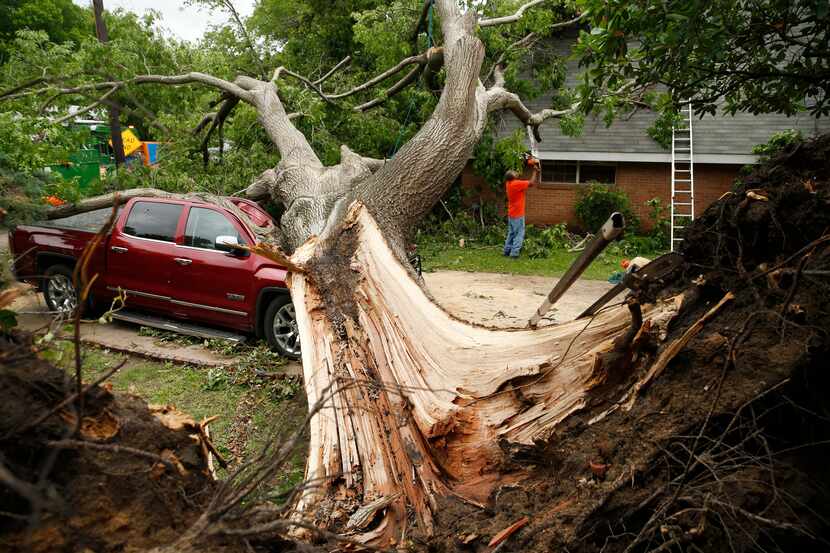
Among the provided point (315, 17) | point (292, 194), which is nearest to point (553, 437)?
point (292, 194)

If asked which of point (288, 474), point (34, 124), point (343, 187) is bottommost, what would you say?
point (288, 474)

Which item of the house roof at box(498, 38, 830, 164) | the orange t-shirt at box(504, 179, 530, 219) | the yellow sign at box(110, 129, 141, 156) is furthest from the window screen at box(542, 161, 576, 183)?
the yellow sign at box(110, 129, 141, 156)

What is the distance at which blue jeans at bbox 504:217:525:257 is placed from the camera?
1256 centimetres

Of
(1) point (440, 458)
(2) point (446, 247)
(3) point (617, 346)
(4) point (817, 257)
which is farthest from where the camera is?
(2) point (446, 247)

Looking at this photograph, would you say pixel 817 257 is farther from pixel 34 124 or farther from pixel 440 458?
pixel 34 124

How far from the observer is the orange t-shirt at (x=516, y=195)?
11914 mm

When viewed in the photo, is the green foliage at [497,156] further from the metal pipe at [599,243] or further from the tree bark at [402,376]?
the metal pipe at [599,243]

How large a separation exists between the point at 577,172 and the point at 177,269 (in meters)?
12.1

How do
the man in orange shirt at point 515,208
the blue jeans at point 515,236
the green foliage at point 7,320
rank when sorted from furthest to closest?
1. the blue jeans at point 515,236
2. the man in orange shirt at point 515,208
3. the green foliage at point 7,320

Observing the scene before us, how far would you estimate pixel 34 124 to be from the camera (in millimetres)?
7074

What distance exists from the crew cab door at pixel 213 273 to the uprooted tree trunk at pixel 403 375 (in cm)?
145

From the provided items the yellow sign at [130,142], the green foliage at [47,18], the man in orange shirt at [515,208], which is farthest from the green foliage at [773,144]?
the green foliage at [47,18]

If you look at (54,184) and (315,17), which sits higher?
(315,17)

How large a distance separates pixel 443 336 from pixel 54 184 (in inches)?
200
